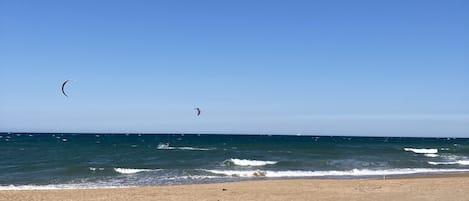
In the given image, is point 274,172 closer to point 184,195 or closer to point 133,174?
point 133,174

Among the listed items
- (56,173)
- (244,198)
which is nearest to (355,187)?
(244,198)

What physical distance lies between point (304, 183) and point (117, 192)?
7618mm

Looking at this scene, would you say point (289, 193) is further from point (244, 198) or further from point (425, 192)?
point (425, 192)

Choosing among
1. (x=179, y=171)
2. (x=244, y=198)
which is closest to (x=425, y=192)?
(x=244, y=198)

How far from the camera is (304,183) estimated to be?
21859mm

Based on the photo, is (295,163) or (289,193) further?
(295,163)

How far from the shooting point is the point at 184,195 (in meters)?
17.4

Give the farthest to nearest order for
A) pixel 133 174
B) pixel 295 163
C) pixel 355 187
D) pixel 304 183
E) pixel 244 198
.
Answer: pixel 295 163 < pixel 133 174 < pixel 304 183 < pixel 355 187 < pixel 244 198

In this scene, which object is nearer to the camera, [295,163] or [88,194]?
[88,194]

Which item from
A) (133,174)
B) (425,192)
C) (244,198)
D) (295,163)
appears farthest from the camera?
(295,163)

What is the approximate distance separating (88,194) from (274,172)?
14.4 m

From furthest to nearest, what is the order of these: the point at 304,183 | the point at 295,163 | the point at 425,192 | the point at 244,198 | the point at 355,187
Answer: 1. the point at 295,163
2. the point at 304,183
3. the point at 355,187
4. the point at 425,192
5. the point at 244,198

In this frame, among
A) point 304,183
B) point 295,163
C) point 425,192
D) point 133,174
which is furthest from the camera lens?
point 295,163

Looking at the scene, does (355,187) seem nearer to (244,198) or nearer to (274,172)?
(244,198)
